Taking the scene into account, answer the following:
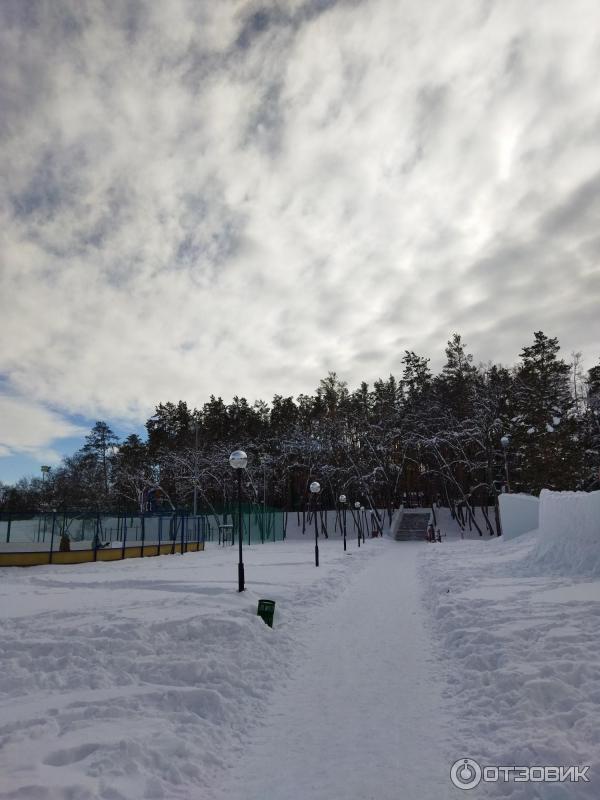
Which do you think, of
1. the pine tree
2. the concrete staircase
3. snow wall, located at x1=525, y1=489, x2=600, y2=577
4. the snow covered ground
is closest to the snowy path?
the snow covered ground

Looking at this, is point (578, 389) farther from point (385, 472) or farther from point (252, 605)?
point (252, 605)

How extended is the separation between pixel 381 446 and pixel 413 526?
407 inches

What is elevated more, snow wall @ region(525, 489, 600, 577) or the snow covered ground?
snow wall @ region(525, 489, 600, 577)

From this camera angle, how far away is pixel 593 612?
8.75 m

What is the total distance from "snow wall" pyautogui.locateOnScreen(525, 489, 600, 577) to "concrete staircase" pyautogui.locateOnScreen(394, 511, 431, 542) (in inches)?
1118

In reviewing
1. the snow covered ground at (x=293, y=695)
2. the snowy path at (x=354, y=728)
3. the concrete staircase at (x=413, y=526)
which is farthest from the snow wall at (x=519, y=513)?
the concrete staircase at (x=413, y=526)

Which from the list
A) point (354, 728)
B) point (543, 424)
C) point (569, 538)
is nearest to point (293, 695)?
point (354, 728)

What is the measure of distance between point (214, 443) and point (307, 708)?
5701 centimetres

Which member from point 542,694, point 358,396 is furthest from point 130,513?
point 358,396

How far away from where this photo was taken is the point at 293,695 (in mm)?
6250

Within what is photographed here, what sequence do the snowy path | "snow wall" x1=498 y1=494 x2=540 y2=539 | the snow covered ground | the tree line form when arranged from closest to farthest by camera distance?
the snowy path < the snow covered ground < "snow wall" x1=498 y1=494 x2=540 y2=539 < the tree line

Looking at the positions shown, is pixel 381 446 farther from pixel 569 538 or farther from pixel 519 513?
pixel 569 538

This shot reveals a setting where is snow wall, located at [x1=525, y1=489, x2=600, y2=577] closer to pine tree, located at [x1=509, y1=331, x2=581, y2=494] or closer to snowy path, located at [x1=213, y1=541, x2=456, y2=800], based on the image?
snowy path, located at [x1=213, y1=541, x2=456, y2=800]

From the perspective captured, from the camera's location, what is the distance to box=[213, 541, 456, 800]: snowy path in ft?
13.3
